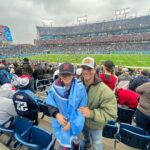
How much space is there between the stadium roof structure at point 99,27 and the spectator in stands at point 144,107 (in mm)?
77959

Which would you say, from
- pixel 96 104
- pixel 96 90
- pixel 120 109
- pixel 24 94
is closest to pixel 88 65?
pixel 96 90

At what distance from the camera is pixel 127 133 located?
132 inches

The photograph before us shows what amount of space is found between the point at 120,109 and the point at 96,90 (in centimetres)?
195

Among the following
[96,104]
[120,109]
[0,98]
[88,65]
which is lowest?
[120,109]

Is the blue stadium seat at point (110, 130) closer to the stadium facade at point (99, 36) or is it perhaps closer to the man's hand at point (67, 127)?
the man's hand at point (67, 127)

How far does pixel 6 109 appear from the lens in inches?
159

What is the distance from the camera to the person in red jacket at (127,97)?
4543 mm

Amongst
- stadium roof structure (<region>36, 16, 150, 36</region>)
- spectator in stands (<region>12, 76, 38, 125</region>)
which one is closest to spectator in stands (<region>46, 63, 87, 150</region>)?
spectator in stands (<region>12, 76, 38, 125</region>)

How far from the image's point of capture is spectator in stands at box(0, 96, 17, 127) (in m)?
3.99

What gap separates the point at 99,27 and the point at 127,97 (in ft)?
282

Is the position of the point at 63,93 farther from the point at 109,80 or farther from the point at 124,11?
the point at 124,11

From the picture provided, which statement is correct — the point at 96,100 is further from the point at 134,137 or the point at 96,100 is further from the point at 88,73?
the point at 134,137

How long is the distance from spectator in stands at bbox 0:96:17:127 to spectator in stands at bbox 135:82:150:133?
241cm

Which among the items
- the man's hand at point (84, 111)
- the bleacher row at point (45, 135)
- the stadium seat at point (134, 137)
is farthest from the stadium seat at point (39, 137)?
the stadium seat at point (134, 137)
